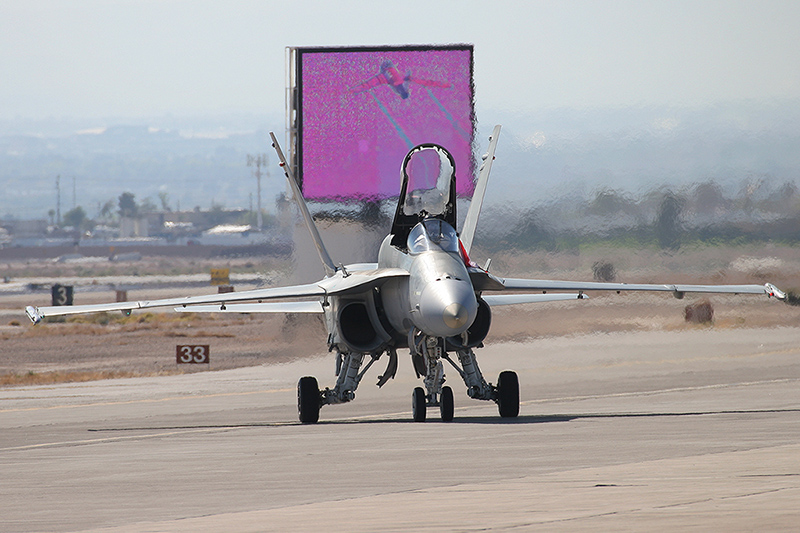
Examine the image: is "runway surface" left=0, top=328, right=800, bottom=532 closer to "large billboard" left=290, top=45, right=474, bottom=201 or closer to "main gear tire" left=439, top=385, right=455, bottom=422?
"main gear tire" left=439, top=385, right=455, bottom=422

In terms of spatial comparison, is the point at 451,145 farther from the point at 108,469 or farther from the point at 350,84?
the point at 108,469

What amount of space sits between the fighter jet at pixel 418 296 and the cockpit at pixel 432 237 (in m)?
0.01

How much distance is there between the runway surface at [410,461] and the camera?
857 cm

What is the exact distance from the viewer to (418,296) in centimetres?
1559

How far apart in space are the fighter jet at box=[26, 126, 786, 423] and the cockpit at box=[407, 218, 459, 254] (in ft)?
0.04

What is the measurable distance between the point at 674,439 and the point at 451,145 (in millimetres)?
20930

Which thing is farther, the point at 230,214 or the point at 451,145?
the point at 230,214

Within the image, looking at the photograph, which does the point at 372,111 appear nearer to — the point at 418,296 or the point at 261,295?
the point at 261,295

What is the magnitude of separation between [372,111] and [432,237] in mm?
19421

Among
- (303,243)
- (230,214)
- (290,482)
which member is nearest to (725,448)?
(290,482)

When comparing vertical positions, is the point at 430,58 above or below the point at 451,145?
above

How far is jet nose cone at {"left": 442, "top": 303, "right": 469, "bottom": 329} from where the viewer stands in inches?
581

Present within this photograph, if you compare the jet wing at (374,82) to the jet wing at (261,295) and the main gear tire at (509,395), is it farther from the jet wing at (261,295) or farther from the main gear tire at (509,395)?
the main gear tire at (509,395)

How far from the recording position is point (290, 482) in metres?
10.8
